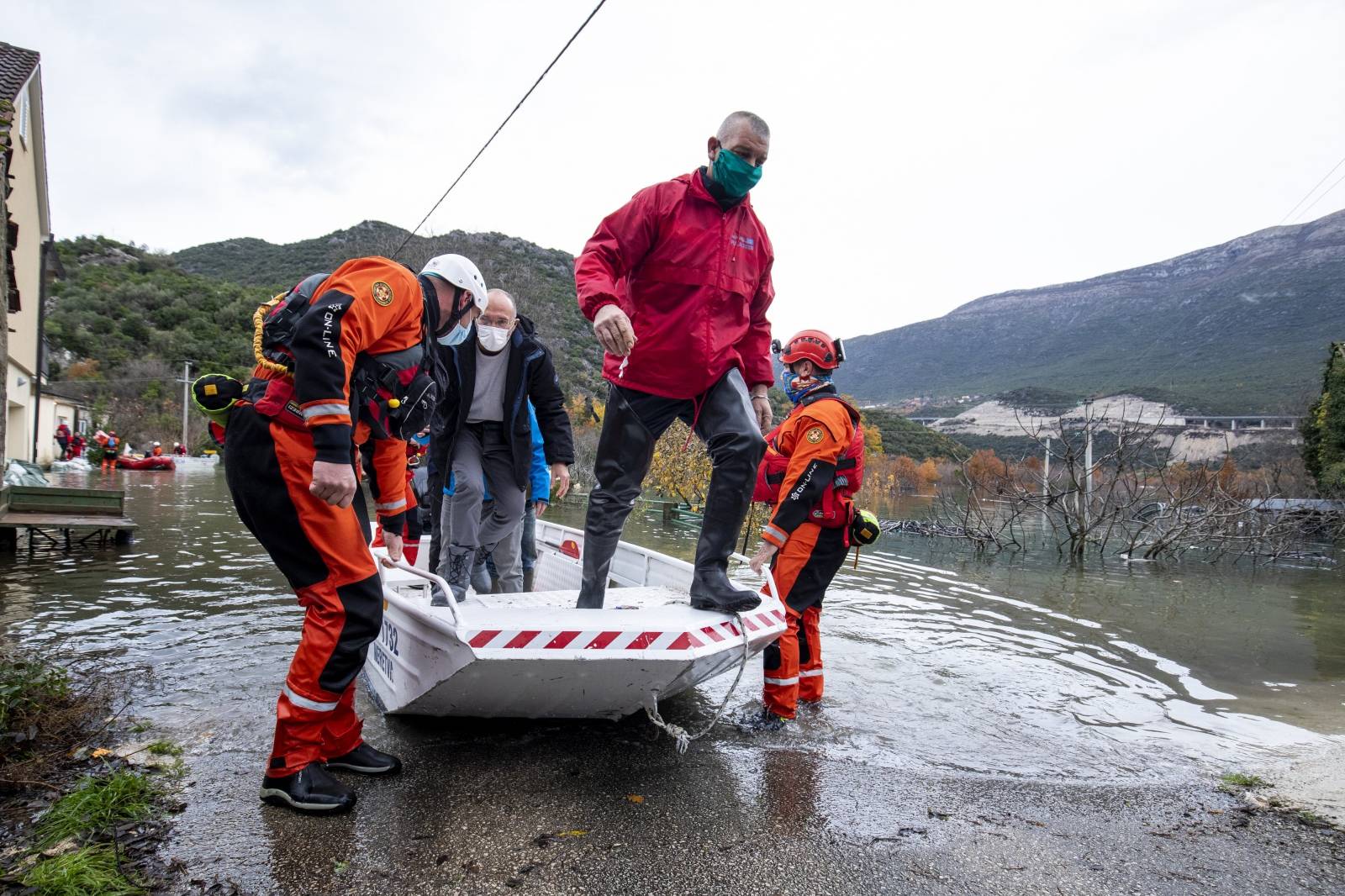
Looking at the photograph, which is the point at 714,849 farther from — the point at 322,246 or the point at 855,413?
the point at 322,246

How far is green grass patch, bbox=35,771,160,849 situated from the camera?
2.47m

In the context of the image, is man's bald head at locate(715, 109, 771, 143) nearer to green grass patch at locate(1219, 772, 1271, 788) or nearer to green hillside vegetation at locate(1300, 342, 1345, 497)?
green grass patch at locate(1219, 772, 1271, 788)

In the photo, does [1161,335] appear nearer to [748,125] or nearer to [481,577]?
[481,577]

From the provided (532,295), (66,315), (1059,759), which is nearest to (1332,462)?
(1059,759)

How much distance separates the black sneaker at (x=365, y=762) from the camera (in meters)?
3.14

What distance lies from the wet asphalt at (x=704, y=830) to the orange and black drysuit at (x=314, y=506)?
1.39 ft

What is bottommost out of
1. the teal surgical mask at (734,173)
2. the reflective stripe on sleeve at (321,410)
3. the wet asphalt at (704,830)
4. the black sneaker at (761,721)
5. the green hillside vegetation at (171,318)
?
the black sneaker at (761,721)

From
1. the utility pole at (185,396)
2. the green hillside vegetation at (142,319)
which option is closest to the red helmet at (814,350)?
the utility pole at (185,396)

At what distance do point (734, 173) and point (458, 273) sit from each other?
1344mm

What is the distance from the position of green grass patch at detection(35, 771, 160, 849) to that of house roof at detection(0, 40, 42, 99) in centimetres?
2002

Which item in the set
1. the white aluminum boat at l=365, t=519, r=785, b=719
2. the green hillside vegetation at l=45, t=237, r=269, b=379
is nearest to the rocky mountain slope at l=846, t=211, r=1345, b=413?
the white aluminum boat at l=365, t=519, r=785, b=719

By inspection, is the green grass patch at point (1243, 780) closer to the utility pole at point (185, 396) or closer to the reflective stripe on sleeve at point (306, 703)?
the reflective stripe on sleeve at point (306, 703)

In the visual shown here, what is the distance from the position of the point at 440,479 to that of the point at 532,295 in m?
46.5

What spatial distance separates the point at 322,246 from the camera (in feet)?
292
